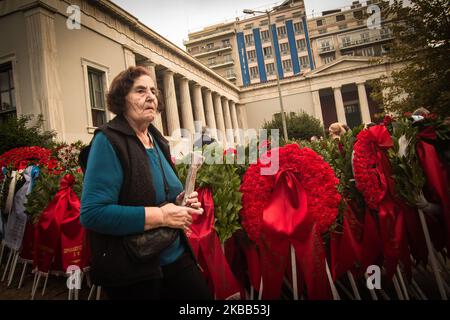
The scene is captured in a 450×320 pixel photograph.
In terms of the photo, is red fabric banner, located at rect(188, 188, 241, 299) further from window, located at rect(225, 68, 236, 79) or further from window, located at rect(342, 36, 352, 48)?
window, located at rect(225, 68, 236, 79)

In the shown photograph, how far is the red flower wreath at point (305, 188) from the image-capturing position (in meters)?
2.04

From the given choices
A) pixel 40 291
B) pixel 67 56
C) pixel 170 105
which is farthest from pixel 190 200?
pixel 170 105

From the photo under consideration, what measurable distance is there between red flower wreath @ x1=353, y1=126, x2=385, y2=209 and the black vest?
163cm

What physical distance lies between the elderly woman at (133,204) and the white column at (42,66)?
9.31 metres

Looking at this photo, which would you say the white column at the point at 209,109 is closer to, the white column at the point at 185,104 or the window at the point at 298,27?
the white column at the point at 185,104

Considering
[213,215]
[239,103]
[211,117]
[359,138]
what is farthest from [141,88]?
[239,103]

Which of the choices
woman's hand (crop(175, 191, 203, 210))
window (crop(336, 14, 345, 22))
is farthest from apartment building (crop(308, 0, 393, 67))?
woman's hand (crop(175, 191, 203, 210))

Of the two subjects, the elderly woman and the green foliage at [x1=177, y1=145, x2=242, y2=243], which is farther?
the green foliage at [x1=177, y1=145, x2=242, y2=243]

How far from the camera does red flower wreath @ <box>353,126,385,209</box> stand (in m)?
2.12

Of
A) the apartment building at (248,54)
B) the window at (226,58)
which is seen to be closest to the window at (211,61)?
the apartment building at (248,54)

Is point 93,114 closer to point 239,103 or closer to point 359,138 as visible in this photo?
point 359,138

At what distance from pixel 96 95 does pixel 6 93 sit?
2.96 meters

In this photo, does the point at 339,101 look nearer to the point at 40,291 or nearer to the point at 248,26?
the point at 248,26

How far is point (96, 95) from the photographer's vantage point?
456 inches
